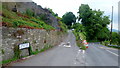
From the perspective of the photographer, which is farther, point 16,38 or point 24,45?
point 24,45

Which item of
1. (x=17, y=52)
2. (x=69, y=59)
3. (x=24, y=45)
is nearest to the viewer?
(x=17, y=52)

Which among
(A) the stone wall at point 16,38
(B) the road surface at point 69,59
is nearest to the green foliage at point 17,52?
(A) the stone wall at point 16,38

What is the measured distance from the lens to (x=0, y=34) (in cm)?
693

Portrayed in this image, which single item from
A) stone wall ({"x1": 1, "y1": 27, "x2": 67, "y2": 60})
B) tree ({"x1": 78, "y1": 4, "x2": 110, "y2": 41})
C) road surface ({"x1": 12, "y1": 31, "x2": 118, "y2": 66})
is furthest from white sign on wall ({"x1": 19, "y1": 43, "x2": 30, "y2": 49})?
tree ({"x1": 78, "y1": 4, "x2": 110, "y2": 41})

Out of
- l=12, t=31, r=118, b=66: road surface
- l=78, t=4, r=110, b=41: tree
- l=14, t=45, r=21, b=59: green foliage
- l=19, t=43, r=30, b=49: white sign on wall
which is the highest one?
l=78, t=4, r=110, b=41: tree

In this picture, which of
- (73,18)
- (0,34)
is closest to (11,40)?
(0,34)

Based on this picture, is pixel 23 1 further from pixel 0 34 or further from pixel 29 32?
pixel 0 34

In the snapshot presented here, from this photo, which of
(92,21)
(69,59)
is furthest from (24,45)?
(92,21)

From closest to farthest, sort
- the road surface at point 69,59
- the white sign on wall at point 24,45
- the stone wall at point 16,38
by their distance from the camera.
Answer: the stone wall at point 16,38, the road surface at point 69,59, the white sign on wall at point 24,45

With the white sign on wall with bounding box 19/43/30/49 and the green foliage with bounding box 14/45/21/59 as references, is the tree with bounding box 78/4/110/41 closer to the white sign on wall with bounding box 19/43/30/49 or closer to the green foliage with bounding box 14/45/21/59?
the white sign on wall with bounding box 19/43/30/49

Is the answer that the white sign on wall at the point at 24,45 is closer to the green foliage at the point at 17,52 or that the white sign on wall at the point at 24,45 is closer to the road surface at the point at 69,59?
the green foliage at the point at 17,52

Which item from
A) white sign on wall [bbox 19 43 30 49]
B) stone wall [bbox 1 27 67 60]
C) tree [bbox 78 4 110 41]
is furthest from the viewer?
tree [bbox 78 4 110 41]

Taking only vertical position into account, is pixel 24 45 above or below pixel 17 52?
above

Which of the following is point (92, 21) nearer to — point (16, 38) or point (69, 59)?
point (69, 59)
